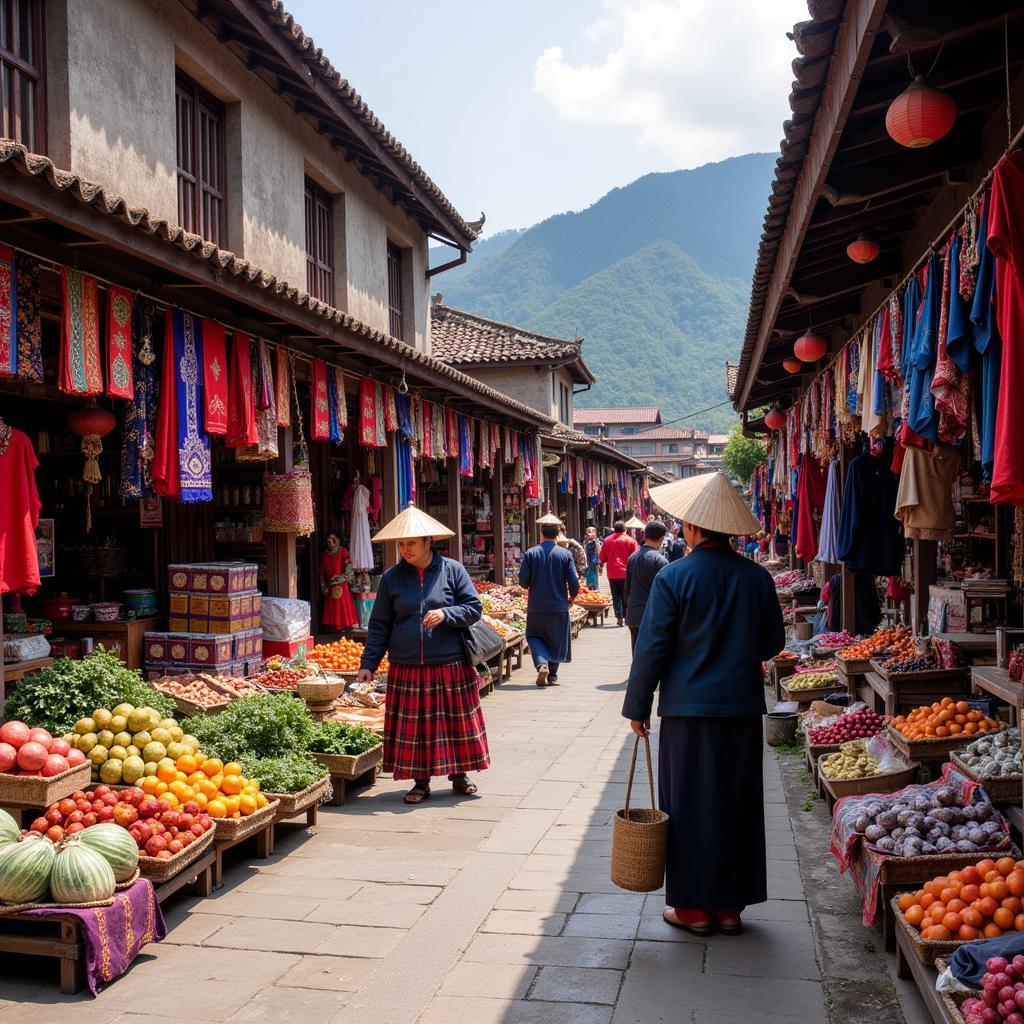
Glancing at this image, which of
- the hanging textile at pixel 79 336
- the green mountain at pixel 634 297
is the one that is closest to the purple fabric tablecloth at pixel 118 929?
the hanging textile at pixel 79 336

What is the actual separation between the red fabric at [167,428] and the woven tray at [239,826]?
2.60 metres

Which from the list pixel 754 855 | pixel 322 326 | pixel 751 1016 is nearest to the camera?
pixel 751 1016

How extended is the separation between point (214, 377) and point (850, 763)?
216 inches

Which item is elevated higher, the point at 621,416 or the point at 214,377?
the point at 621,416

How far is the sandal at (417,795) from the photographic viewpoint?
24.0 feet

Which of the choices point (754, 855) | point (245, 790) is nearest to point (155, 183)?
point (245, 790)

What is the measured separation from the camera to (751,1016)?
13.0 feet

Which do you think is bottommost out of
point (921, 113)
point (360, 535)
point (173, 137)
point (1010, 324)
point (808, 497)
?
point (360, 535)

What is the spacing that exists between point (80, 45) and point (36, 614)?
4908 mm

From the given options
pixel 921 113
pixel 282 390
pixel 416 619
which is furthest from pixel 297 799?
pixel 921 113

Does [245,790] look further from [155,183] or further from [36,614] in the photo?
[155,183]

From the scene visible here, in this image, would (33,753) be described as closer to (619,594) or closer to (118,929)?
(118,929)

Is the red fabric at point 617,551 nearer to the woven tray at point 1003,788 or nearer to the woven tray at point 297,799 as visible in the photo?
the woven tray at point 297,799

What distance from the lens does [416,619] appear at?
283 inches
